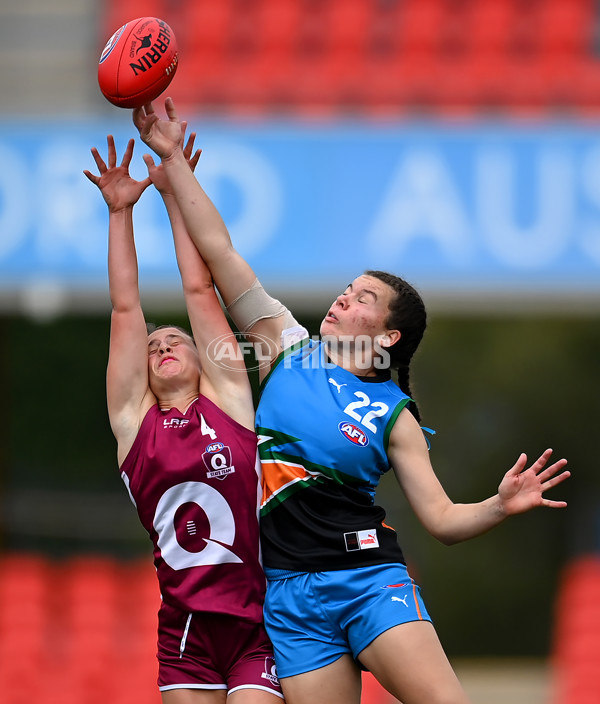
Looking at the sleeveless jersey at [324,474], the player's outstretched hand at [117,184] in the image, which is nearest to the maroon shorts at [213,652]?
the sleeveless jersey at [324,474]

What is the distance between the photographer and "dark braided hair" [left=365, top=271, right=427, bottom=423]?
3.65 m

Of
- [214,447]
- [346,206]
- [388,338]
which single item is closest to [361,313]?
[388,338]

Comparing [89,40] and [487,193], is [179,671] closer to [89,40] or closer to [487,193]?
[487,193]

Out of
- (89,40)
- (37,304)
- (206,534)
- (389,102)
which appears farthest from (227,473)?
(89,40)

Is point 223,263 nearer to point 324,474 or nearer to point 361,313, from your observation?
point 361,313

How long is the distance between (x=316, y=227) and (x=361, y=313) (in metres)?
4.01

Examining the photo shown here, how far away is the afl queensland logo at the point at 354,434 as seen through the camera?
345 centimetres

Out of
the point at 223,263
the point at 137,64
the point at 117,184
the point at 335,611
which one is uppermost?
the point at 137,64

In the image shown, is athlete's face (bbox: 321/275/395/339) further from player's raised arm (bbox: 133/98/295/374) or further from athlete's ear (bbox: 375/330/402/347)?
player's raised arm (bbox: 133/98/295/374)

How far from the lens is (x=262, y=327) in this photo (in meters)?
3.70

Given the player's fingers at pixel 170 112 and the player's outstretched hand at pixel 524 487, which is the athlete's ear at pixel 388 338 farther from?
the player's fingers at pixel 170 112

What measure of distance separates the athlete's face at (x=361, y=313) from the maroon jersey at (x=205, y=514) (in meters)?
0.49

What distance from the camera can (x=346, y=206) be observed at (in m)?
7.49

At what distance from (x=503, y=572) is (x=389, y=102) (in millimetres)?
7455
